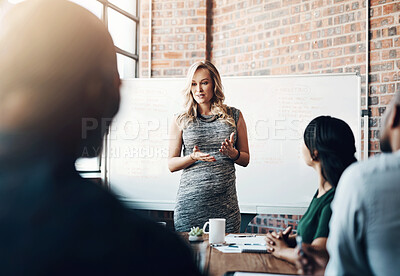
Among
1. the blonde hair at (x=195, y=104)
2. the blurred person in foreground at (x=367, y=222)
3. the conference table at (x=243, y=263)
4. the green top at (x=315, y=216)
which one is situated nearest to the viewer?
the blurred person in foreground at (x=367, y=222)

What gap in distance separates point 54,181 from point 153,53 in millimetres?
4395

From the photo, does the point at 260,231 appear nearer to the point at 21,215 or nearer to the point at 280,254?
the point at 280,254

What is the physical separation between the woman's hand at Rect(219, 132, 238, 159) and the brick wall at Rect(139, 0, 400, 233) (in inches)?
67.5

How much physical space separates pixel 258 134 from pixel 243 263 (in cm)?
240

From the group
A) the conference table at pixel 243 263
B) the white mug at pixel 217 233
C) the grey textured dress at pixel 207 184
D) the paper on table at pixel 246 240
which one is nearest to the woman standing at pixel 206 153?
the grey textured dress at pixel 207 184

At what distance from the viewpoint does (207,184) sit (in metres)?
2.52

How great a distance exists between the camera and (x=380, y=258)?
0.80 m

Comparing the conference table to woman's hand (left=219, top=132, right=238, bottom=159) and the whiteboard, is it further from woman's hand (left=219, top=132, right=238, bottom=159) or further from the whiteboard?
the whiteboard

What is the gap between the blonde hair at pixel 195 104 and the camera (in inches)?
102

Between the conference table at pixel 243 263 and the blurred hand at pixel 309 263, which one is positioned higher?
the blurred hand at pixel 309 263

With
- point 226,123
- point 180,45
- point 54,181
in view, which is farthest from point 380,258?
point 180,45

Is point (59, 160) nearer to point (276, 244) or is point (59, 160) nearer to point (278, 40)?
point (276, 244)

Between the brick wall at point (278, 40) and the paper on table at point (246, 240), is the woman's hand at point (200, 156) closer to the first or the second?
the paper on table at point (246, 240)

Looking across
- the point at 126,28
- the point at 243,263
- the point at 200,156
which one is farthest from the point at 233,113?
the point at 126,28
